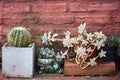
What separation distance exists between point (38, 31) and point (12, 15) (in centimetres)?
45

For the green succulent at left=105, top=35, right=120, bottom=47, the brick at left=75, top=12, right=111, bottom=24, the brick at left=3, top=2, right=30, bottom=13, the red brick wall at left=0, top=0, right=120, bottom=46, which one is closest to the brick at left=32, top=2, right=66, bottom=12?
the red brick wall at left=0, top=0, right=120, bottom=46

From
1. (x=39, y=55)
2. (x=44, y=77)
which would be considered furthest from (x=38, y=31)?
(x=44, y=77)

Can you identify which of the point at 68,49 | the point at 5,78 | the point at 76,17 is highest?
the point at 76,17

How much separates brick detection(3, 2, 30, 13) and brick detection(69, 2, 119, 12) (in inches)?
25.8

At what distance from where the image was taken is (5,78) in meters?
4.74

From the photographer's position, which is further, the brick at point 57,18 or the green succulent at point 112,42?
the brick at point 57,18

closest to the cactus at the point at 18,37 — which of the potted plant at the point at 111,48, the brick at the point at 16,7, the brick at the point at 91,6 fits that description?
the brick at the point at 16,7

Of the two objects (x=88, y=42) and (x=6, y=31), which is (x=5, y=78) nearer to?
(x=6, y=31)

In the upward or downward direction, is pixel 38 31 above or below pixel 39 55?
above

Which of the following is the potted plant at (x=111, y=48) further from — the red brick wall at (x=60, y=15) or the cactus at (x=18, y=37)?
the cactus at (x=18, y=37)

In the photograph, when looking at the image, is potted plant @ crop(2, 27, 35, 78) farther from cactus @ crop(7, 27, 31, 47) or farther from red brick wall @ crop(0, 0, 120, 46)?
red brick wall @ crop(0, 0, 120, 46)

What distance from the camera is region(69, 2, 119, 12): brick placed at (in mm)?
5062

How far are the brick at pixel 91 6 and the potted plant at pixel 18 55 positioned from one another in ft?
2.74

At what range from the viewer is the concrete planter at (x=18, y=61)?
4.65 meters
